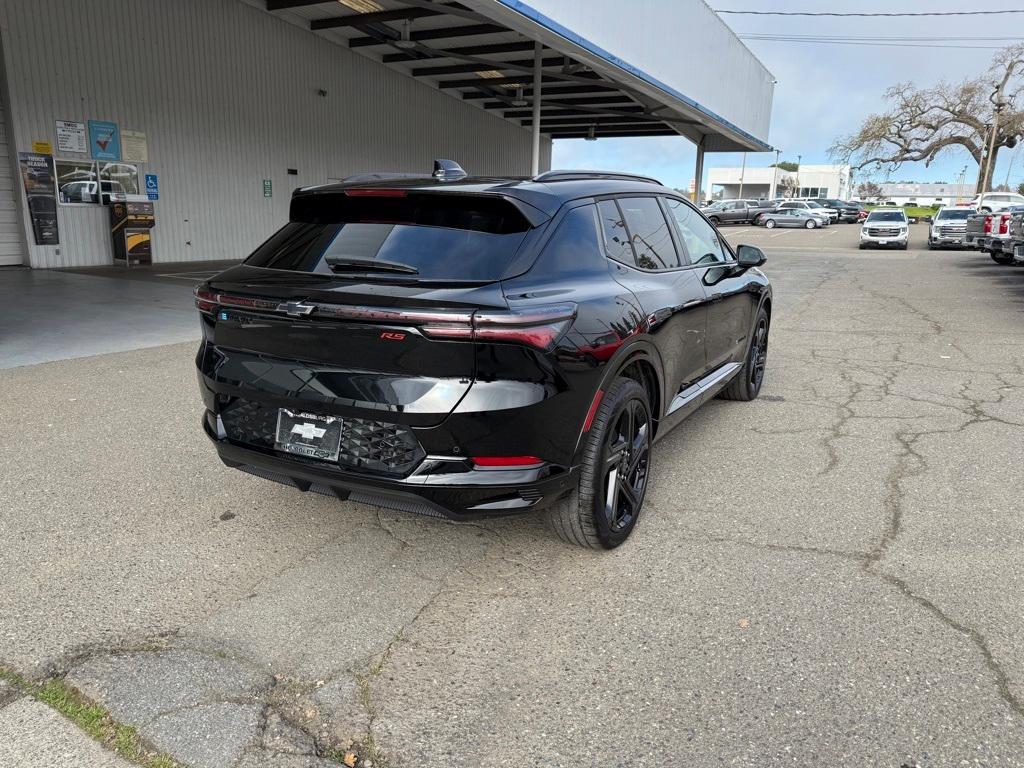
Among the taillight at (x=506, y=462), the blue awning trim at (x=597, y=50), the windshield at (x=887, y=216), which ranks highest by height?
the blue awning trim at (x=597, y=50)

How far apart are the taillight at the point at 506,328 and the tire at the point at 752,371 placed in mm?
3428

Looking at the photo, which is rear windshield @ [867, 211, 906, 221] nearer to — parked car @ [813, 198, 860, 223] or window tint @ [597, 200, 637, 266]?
parked car @ [813, 198, 860, 223]

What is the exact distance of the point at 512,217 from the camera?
3244 millimetres

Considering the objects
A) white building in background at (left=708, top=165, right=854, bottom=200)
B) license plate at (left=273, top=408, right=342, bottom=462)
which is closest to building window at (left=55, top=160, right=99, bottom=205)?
license plate at (left=273, top=408, right=342, bottom=462)

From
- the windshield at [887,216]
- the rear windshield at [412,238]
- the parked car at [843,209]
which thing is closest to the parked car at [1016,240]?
the windshield at [887,216]

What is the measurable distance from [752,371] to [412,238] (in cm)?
393

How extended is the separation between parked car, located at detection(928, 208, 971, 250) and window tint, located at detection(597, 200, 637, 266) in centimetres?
2759

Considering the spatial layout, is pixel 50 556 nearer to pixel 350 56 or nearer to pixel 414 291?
pixel 414 291

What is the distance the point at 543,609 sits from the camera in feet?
10.2

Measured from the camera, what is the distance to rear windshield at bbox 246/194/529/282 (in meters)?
3.05

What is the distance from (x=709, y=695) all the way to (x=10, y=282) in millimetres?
13504

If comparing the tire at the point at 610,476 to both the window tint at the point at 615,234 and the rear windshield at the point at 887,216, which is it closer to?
the window tint at the point at 615,234

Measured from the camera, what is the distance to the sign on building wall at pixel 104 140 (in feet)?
48.5

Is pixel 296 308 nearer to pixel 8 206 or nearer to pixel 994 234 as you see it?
pixel 8 206
